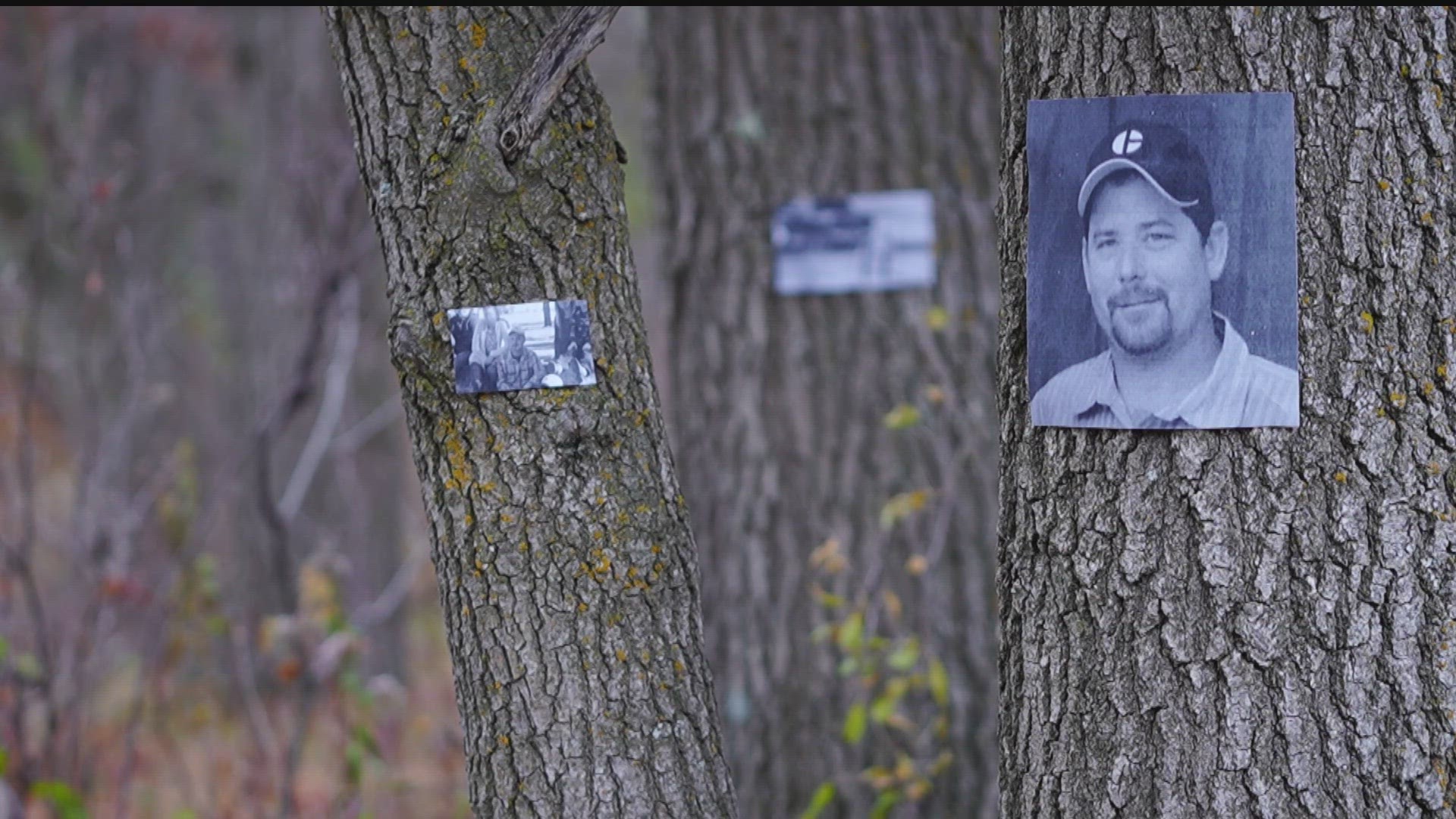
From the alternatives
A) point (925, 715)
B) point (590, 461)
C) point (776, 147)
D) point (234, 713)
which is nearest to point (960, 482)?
point (925, 715)

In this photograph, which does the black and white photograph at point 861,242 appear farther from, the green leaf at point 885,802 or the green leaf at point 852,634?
the green leaf at point 885,802

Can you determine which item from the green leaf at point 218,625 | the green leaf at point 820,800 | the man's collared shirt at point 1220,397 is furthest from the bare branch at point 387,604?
the man's collared shirt at point 1220,397

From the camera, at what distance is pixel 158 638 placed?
4293 millimetres

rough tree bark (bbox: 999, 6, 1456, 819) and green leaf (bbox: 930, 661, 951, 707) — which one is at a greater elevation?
rough tree bark (bbox: 999, 6, 1456, 819)

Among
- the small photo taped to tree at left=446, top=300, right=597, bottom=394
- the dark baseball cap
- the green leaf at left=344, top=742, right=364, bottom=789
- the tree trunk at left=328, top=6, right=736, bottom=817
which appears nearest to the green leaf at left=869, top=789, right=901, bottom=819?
the tree trunk at left=328, top=6, right=736, bottom=817

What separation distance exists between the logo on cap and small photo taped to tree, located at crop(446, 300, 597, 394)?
0.79m

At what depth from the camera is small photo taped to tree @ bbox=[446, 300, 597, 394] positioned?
187cm

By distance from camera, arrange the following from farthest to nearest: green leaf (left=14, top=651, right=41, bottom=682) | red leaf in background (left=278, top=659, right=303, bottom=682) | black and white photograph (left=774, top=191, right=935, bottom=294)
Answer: red leaf in background (left=278, top=659, right=303, bottom=682) < black and white photograph (left=774, top=191, right=935, bottom=294) < green leaf (left=14, top=651, right=41, bottom=682)

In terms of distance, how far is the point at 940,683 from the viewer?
3.16 meters

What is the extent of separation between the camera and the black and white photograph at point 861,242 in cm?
377

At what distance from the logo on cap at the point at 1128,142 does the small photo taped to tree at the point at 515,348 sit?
79cm

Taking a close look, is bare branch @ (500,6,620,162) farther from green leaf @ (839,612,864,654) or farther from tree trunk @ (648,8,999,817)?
tree trunk @ (648,8,999,817)

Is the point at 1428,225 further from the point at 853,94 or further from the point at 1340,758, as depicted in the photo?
the point at 853,94

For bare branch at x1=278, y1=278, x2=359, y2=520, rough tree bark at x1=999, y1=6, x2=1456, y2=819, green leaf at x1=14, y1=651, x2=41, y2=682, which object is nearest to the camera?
rough tree bark at x1=999, y1=6, x2=1456, y2=819
